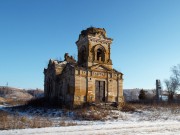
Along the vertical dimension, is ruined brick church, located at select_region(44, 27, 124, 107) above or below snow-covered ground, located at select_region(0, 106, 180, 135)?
above

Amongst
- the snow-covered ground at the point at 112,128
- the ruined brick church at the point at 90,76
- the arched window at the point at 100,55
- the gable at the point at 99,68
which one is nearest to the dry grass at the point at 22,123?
the snow-covered ground at the point at 112,128

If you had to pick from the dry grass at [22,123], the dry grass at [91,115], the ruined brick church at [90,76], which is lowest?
the dry grass at [91,115]

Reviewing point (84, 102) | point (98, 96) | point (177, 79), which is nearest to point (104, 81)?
point (98, 96)

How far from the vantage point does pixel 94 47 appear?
2570cm

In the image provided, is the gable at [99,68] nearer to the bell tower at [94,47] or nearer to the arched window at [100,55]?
the bell tower at [94,47]

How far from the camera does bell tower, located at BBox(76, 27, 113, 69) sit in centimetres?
2541

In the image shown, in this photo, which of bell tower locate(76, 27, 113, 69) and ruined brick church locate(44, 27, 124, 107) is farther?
bell tower locate(76, 27, 113, 69)

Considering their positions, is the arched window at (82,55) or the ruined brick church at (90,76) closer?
the ruined brick church at (90,76)

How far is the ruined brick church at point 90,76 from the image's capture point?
23.4 metres

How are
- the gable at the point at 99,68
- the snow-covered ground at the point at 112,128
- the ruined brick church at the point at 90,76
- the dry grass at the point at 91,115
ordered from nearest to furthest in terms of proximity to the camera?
1. the snow-covered ground at the point at 112,128
2. the dry grass at the point at 91,115
3. the ruined brick church at the point at 90,76
4. the gable at the point at 99,68

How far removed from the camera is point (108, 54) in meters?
26.8

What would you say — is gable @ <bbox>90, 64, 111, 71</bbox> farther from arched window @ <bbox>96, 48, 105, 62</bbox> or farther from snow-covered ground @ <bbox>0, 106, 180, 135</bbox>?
snow-covered ground @ <bbox>0, 106, 180, 135</bbox>

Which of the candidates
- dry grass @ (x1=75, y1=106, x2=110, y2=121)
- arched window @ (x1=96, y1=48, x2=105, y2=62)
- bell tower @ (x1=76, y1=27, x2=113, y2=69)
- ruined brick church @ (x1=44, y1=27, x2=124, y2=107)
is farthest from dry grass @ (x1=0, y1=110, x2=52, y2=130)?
arched window @ (x1=96, y1=48, x2=105, y2=62)

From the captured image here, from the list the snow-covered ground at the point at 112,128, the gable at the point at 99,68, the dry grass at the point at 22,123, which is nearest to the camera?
the snow-covered ground at the point at 112,128
